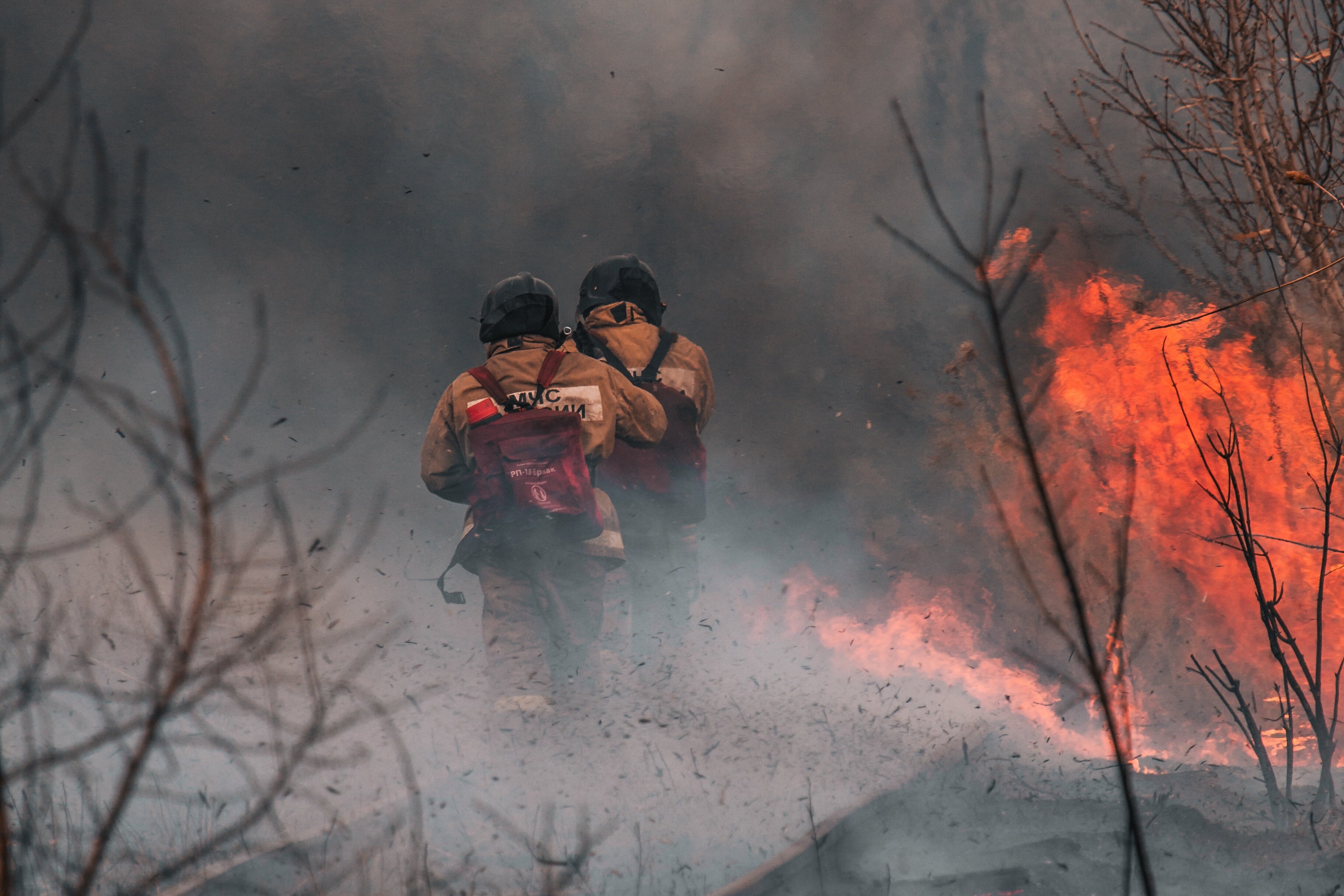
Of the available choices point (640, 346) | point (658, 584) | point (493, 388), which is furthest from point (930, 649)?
point (493, 388)

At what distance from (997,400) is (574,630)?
4.83 m

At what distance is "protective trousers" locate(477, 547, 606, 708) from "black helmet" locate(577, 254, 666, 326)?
1.59 m

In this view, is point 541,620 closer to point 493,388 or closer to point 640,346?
point 493,388

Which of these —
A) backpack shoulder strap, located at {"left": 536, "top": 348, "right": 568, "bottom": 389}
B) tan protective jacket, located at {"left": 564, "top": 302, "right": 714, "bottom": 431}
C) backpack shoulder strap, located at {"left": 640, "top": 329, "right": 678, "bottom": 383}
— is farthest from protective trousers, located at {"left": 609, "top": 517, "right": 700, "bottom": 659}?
backpack shoulder strap, located at {"left": 536, "top": 348, "right": 568, "bottom": 389}

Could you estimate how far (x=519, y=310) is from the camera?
4.68 meters

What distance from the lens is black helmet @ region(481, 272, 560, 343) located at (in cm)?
468

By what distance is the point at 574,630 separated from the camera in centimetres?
462

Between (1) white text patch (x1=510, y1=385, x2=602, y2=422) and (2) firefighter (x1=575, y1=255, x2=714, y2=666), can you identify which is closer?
(1) white text patch (x1=510, y1=385, x2=602, y2=422)

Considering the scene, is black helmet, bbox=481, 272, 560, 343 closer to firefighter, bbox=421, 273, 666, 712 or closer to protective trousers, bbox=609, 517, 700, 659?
firefighter, bbox=421, 273, 666, 712

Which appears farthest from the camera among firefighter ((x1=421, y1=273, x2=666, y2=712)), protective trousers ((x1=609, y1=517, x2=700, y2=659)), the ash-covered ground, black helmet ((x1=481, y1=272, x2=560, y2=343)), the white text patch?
protective trousers ((x1=609, y1=517, x2=700, y2=659))

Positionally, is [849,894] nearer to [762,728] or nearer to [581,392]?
[762,728]

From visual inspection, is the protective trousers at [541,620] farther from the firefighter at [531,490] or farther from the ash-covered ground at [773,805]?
the ash-covered ground at [773,805]

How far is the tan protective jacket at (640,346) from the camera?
5246 millimetres

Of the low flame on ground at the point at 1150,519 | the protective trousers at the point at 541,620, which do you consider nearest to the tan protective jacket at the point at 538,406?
the protective trousers at the point at 541,620
